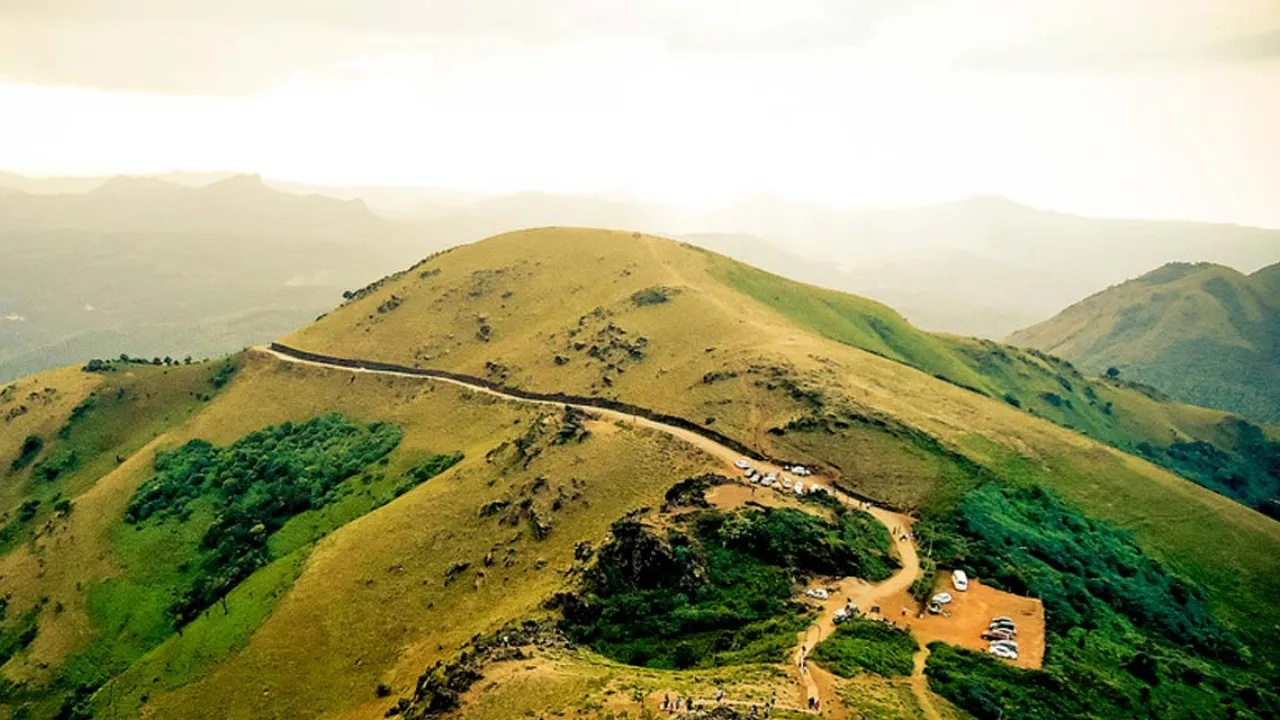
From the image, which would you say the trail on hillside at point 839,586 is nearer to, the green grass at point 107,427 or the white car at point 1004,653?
the white car at point 1004,653

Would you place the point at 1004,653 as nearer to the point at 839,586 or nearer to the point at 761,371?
the point at 839,586

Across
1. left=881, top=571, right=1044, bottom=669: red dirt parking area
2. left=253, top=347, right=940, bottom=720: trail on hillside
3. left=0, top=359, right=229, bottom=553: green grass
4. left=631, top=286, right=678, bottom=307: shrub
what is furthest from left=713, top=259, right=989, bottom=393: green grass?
left=0, top=359, right=229, bottom=553: green grass

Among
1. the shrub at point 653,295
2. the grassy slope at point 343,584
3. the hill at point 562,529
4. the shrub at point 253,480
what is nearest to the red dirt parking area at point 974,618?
the hill at point 562,529

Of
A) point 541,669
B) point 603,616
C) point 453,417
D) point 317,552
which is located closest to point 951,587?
point 603,616

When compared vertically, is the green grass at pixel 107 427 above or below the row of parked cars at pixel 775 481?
below

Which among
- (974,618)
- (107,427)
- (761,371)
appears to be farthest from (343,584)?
(107,427)

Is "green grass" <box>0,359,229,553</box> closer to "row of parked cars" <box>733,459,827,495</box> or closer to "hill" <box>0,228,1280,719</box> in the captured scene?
"hill" <box>0,228,1280,719</box>
